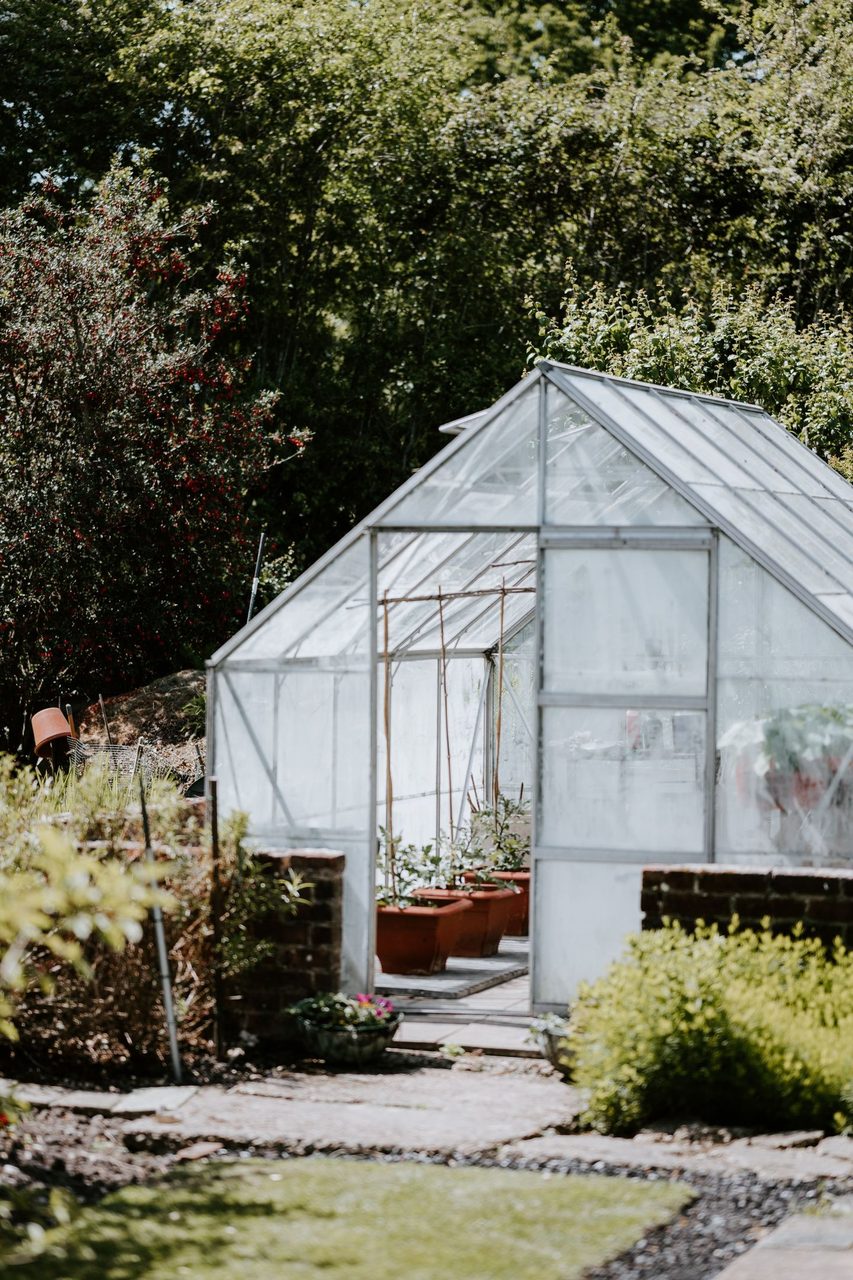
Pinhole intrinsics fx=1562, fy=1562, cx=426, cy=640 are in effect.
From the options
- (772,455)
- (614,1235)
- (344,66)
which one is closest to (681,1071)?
(614,1235)

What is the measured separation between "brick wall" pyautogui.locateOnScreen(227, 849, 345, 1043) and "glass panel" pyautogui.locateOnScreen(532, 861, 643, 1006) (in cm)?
98

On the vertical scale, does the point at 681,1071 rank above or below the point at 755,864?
below

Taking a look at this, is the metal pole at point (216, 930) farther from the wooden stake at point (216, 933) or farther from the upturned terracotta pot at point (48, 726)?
the upturned terracotta pot at point (48, 726)

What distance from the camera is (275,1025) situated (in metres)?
6.93

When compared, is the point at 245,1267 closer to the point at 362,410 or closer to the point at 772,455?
the point at 772,455

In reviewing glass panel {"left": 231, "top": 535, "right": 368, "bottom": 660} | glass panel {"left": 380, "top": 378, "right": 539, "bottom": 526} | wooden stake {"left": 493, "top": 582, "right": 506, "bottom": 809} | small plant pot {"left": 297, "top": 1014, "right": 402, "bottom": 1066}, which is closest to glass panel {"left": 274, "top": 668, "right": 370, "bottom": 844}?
glass panel {"left": 231, "top": 535, "right": 368, "bottom": 660}

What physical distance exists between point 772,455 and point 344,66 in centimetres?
1259

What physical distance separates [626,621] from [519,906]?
12.9ft

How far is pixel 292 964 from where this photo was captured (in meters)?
6.98

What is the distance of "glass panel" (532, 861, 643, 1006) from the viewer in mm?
7184

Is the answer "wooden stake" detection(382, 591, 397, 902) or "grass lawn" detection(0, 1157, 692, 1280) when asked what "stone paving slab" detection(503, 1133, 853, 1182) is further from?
"wooden stake" detection(382, 591, 397, 902)

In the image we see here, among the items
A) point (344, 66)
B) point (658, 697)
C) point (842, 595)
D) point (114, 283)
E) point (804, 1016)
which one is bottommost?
point (804, 1016)

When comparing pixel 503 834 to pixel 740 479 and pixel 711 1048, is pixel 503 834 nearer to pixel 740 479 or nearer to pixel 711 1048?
pixel 740 479

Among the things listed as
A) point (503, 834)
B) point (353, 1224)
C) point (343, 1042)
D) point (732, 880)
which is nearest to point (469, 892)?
point (503, 834)
